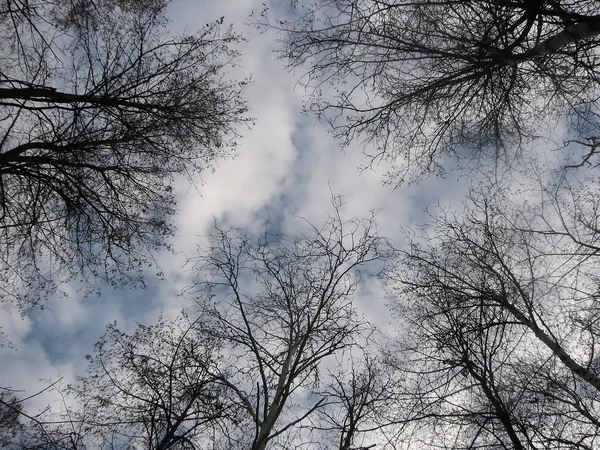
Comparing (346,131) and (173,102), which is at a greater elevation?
(173,102)

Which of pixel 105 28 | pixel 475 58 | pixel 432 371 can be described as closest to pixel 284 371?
pixel 432 371

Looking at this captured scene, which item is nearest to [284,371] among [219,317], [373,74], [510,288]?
[219,317]

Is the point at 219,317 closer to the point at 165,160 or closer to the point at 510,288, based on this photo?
the point at 165,160

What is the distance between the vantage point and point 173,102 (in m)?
5.44

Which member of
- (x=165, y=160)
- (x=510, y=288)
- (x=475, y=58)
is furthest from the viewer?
(x=510, y=288)

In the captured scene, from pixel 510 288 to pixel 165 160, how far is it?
641cm

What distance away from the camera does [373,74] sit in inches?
209

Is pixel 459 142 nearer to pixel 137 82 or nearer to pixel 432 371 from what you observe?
pixel 432 371

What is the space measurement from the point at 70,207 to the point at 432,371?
598 centimetres

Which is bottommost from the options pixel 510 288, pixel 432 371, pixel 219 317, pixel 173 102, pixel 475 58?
pixel 432 371

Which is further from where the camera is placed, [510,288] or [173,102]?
[510,288]

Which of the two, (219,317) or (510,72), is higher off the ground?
(510,72)

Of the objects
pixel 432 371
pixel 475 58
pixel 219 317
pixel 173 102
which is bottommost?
pixel 432 371

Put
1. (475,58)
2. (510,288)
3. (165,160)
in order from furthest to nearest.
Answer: (510,288) → (165,160) → (475,58)
